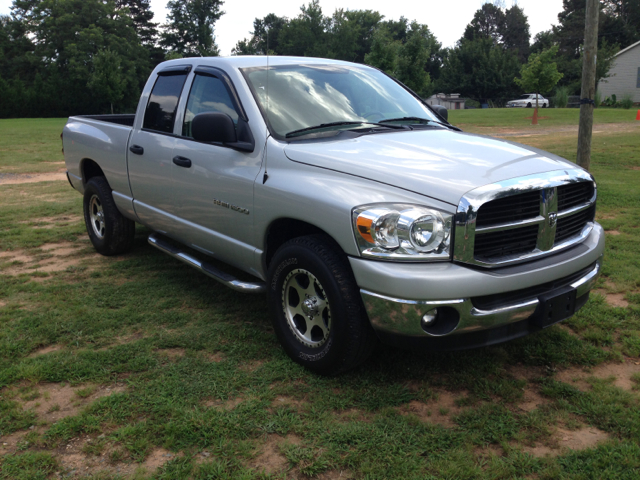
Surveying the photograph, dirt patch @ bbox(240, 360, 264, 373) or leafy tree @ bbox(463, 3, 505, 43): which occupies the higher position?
leafy tree @ bbox(463, 3, 505, 43)

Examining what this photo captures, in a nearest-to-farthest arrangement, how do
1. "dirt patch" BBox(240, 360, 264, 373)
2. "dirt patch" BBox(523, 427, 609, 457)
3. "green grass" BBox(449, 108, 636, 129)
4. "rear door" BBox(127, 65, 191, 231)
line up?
"dirt patch" BBox(523, 427, 609, 457), "dirt patch" BBox(240, 360, 264, 373), "rear door" BBox(127, 65, 191, 231), "green grass" BBox(449, 108, 636, 129)

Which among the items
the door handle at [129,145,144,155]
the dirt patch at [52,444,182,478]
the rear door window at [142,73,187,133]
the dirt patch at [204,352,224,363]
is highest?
the rear door window at [142,73,187,133]

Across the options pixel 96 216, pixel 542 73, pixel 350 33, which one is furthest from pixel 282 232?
pixel 350 33

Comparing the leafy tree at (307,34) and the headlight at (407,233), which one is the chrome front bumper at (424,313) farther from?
the leafy tree at (307,34)

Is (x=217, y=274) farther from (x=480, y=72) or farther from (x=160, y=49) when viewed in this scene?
(x=160, y=49)

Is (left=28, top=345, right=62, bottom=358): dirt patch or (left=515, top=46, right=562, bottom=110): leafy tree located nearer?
(left=28, top=345, right=62, bottom=358): dirt patch

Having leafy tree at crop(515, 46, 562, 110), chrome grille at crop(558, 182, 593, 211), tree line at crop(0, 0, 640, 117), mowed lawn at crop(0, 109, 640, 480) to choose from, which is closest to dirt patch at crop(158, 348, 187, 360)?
mowed lawn at crop(0, 109, 640, 480)

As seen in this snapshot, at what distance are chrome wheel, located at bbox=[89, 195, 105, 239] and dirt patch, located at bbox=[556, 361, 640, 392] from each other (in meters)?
4.81

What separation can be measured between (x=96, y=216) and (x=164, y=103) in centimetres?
206

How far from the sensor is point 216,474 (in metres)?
2.61

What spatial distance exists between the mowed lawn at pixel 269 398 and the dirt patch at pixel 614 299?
2 centimetres

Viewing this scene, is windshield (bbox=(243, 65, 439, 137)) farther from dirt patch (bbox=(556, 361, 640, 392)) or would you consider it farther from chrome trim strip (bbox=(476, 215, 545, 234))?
dirt patch (bbox=(556, 361, 640, 392))

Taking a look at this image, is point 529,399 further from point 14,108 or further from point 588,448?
point 14,108

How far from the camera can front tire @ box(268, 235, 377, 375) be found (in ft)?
10.3
